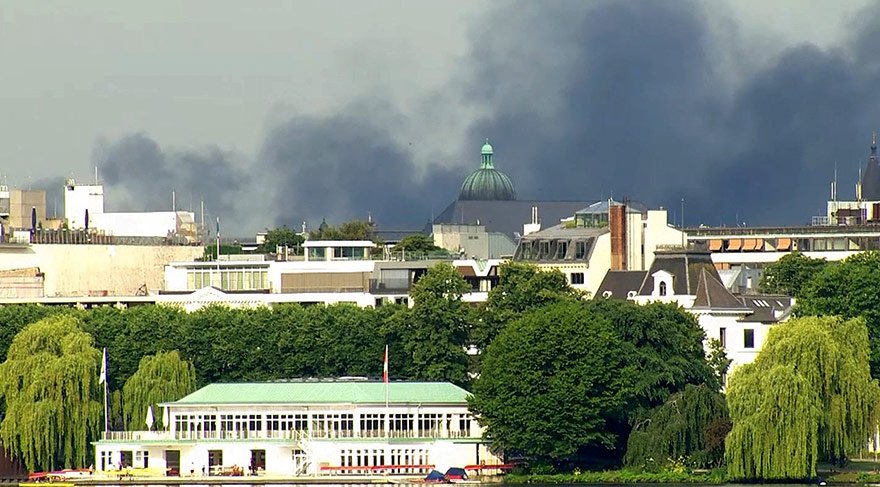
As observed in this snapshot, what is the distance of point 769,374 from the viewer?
12000 centimetres

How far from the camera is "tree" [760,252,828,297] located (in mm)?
166500

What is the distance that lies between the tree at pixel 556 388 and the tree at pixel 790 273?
119ft

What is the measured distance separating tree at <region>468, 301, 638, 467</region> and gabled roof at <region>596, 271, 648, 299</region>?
78.1 ft

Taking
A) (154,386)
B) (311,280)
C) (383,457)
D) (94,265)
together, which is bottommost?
(383,457)

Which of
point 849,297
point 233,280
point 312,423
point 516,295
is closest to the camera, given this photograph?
point 312,423

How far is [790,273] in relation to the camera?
564 feet

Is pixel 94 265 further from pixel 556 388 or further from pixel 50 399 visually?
pixel 556 388

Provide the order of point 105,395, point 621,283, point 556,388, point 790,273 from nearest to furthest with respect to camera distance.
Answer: point 556,388 → point 105,395 → point 621,283 → point 790,273

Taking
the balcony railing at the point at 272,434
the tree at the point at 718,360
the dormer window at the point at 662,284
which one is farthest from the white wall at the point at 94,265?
the tree at the point at 718,360

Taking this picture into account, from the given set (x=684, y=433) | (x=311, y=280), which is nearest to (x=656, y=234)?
(x=311, y=280)

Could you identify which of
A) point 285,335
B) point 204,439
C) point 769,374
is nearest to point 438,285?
point 285,335

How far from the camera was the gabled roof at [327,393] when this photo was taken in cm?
13450

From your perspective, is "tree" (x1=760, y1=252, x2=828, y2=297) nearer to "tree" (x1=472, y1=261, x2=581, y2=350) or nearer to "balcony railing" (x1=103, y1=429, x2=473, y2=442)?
"tree" (x1=472, y1=261, x2=581, y2=350)

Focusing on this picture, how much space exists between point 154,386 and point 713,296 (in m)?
30.5
